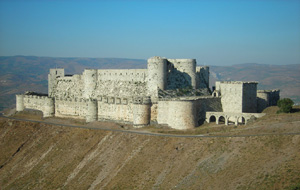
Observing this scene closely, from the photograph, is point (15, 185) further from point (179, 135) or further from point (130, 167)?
point (179, 135)

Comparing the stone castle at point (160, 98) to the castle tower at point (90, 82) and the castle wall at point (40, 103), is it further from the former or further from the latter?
the castle wall at point (40, 103)

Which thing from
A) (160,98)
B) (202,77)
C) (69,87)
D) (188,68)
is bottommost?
(160,98)

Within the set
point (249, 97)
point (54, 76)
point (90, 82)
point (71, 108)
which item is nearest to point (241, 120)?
point (249, 97)

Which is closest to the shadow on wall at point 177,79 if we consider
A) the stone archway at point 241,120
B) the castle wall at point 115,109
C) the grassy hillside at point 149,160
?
the castle wall at point 115,109

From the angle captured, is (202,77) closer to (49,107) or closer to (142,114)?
(142,114)

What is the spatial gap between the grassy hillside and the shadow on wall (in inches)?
622

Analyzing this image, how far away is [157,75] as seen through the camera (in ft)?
221

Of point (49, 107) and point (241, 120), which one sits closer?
point (241, 120)

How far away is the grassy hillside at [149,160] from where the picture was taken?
3897cm

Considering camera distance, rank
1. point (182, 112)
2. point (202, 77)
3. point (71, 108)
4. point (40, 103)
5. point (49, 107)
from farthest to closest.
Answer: point (40, 103) → point (49, 107) → point (71, 108) → point (202, 77) → point (182, 112)

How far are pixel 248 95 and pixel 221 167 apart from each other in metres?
26.7

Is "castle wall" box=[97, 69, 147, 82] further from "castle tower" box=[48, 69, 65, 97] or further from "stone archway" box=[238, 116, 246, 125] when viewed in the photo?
"stone archway" box=[238, 116, 246, 125]

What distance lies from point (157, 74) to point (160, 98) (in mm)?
5362

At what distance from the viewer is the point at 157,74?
2650 inches
